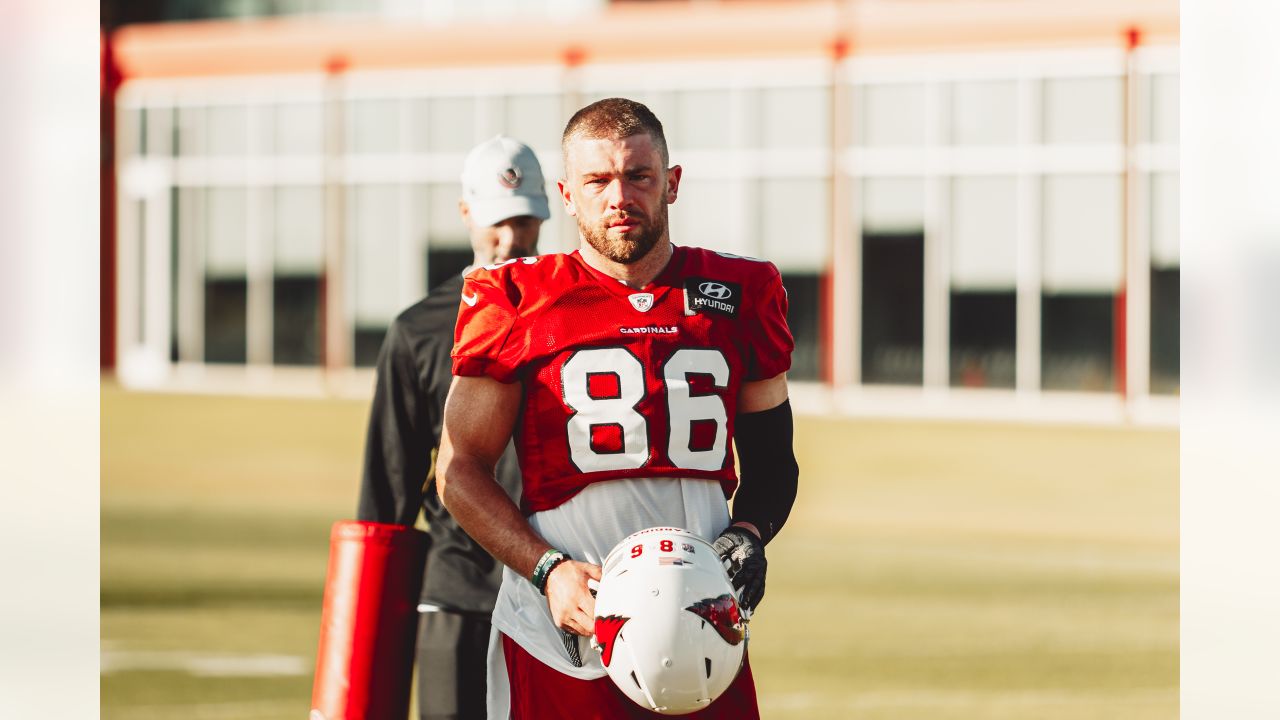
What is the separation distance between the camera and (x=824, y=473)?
2008cm

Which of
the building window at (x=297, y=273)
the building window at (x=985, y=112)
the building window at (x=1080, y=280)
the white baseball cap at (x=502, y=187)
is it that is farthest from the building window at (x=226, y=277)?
the white baseball cap at (x=502, y=187)

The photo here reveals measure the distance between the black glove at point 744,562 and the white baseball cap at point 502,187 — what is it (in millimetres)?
1762

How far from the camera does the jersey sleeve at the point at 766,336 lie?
378cm

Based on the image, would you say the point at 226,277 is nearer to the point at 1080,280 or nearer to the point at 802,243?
the point at 802,243

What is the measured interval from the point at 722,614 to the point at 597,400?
53cm

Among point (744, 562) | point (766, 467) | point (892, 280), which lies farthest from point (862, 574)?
point (892, 280)

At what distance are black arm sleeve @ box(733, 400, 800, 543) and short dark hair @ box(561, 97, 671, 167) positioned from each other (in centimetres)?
64

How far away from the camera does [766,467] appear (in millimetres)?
3895

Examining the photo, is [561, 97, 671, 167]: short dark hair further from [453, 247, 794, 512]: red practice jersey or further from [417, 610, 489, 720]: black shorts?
[417, 610, 489, 720]: black shorts

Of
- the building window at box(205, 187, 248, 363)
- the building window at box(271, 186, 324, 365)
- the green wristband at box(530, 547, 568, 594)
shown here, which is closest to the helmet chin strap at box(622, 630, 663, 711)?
the green wristband at box(530, 547, 568, 594)

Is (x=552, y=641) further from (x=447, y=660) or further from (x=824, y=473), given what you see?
(x=824, y=473)

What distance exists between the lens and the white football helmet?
3.37 meters

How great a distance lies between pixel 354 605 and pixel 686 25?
24.1 m
